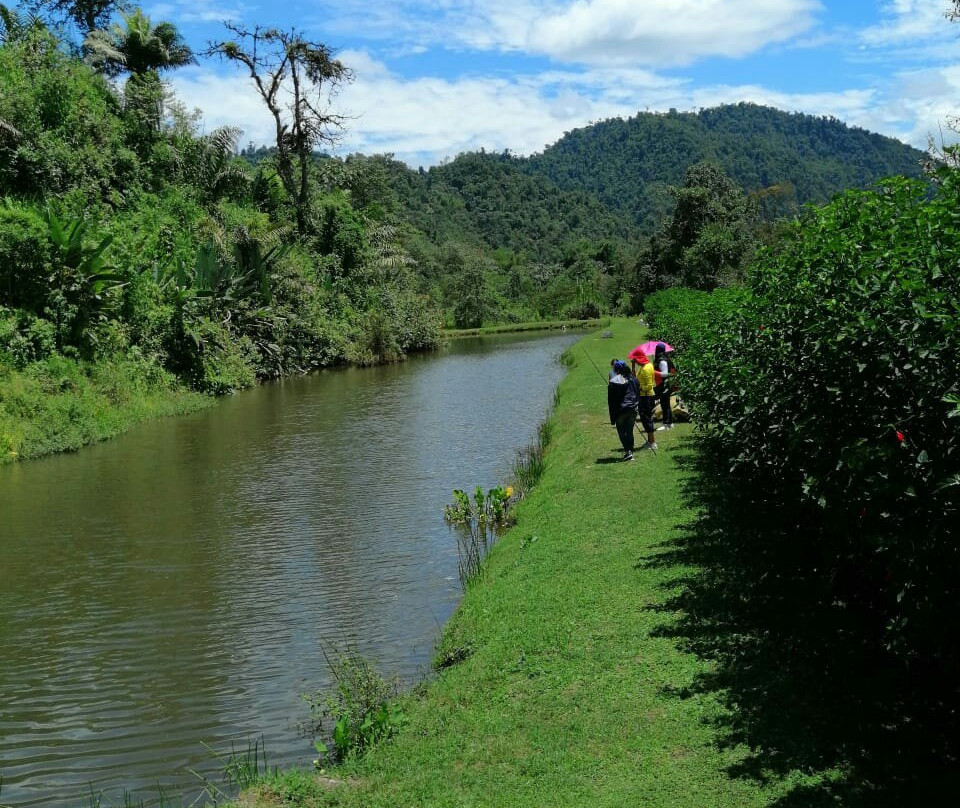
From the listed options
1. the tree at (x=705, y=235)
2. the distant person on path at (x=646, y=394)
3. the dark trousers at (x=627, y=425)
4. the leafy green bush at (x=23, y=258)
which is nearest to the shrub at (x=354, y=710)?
the dark trousers at (x=627, y=425)

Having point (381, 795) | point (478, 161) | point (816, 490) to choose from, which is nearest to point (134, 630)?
point (381, 795)

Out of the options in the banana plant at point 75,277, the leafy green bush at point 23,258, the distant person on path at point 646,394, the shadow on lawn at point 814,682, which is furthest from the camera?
the banana plant at point 75,277

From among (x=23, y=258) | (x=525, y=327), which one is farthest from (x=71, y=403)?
(x=525, y=327)

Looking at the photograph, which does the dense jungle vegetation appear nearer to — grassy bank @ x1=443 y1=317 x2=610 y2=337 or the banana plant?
the banana plant

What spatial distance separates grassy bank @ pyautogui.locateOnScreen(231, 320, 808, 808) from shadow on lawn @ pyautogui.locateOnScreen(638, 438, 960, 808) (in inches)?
7.3

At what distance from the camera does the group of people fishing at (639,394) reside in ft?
44.1

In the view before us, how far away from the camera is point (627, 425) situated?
534 inches

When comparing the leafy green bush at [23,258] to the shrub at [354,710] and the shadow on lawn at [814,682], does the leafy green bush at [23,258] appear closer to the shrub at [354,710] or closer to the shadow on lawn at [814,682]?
the shrub at [354,710]

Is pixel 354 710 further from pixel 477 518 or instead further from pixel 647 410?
pixel 647 410

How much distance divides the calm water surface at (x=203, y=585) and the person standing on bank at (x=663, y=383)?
3.35 metres

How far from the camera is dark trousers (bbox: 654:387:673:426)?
16109 millimetres

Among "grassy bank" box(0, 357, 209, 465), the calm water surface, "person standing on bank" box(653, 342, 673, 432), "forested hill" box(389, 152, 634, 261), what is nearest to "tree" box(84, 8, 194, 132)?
"grassy bank" box(0, 357, 209, 465)

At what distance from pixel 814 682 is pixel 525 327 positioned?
71284 mm

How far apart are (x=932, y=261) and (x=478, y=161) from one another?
194 metres
